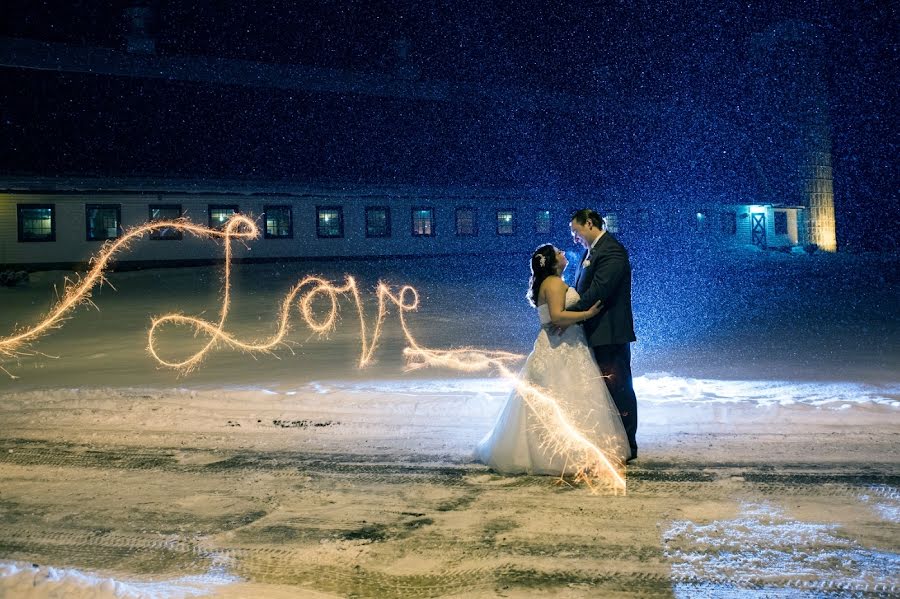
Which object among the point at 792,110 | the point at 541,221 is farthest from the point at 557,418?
the point at 792,110

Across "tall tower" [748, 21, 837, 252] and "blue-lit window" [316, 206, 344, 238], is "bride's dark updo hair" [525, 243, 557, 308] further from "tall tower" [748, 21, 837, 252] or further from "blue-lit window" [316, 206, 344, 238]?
"tall tower" [748, 21, 837, 252]

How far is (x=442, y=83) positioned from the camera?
4244 centimetres

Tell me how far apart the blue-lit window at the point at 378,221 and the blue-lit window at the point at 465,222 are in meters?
3.83

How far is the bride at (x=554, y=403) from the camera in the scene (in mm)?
6184

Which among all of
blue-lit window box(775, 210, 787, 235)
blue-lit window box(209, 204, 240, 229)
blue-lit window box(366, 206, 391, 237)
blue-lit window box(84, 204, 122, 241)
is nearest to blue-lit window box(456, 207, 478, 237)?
blue-lit window box(366, 206, 391, 237)

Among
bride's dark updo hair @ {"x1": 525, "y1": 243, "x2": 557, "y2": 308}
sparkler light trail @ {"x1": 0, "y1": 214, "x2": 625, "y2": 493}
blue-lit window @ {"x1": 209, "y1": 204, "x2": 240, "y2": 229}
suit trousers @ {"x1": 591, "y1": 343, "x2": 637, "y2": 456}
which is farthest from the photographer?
blue-lit window @ {"x1": 209, "y1": 204, "x2": 240, "y2": 229}

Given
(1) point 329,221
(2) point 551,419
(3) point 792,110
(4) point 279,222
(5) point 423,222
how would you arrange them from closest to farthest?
1. (2) point 551,419
2. (4) point 279,222
3. (1) point 329,221
4. (5) point 423,222
5. (3) point 792,110

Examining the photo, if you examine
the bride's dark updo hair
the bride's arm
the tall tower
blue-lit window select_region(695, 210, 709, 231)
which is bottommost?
the bride's arm

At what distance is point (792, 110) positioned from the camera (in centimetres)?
4972

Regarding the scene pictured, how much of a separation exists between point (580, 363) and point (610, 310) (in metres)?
0.52

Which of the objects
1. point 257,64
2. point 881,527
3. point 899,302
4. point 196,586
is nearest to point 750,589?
point 881,527

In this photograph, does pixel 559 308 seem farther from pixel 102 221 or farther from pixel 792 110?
pixel 792 110

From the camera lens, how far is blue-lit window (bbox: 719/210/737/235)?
155 feet

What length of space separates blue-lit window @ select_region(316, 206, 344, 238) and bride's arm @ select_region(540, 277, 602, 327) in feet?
98.4
